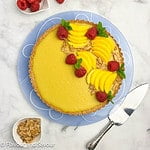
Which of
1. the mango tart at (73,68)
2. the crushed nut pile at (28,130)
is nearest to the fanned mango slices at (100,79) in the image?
the mango tart at (73,68)

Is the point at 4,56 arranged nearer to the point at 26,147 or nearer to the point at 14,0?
the point at 14,0

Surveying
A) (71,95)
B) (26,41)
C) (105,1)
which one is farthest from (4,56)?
(105,1)

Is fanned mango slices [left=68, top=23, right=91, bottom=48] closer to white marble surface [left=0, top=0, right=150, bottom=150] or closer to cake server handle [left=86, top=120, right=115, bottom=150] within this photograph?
white marble surface [left=0, top=0, right=150, bottom=150]

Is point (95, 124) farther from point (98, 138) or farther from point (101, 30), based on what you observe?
point (101, 30)

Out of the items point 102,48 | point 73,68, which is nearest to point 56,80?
point 73,68

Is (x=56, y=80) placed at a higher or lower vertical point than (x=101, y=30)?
lower
